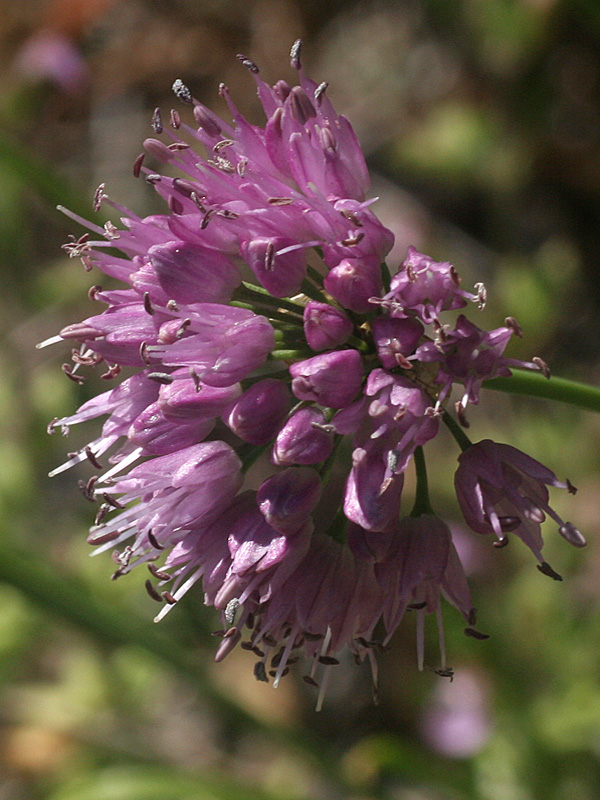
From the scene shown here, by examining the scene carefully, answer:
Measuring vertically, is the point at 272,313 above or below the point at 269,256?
below

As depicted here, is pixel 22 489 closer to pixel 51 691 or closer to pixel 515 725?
pixel 51 691

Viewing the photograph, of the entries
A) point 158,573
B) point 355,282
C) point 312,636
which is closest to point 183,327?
point 355,282

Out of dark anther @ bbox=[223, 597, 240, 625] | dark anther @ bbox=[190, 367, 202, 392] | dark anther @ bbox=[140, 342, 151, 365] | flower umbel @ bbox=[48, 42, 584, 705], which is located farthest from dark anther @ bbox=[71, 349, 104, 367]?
dark anther @ bbox=[223, 597, 240, 625]

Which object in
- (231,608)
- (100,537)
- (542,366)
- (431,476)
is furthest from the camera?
(431,476)

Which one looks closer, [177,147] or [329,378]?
[329,378]

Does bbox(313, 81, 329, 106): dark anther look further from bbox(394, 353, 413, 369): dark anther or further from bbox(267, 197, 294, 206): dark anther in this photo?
bbox(394, 353, 413, 369): dark anther

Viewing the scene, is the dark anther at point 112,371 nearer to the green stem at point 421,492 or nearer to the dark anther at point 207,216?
the dark anther at point 207,216

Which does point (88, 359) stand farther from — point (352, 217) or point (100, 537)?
point (352, 217)

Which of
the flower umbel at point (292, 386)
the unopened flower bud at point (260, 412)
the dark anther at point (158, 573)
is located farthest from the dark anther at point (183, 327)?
the dark anther at point (158, 573)
